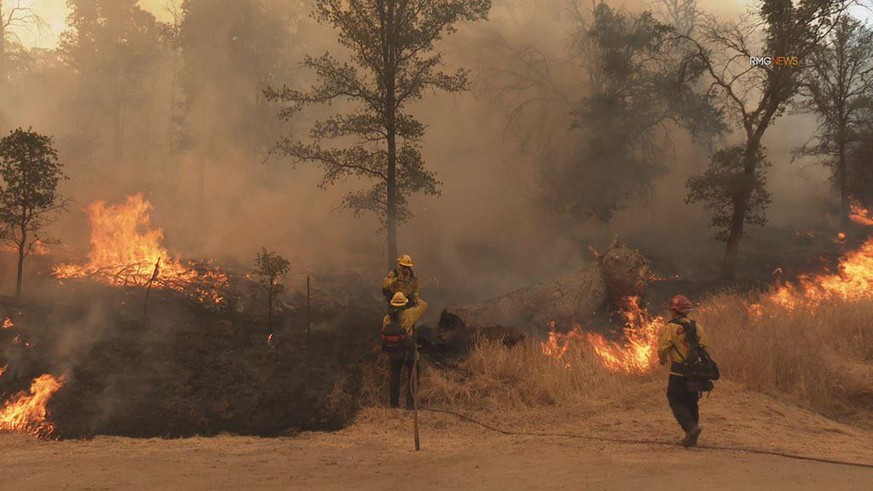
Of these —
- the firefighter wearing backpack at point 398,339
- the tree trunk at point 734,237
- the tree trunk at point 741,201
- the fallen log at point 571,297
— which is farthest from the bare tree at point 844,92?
the firefighter wearing backpack at point 398,339

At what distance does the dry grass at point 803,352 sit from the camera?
30.8 feet

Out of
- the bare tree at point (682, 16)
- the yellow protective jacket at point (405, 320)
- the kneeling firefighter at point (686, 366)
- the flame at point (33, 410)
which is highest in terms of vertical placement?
the bare tree at point (682, 16)

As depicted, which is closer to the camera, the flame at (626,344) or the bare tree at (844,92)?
the flame at (626,344)

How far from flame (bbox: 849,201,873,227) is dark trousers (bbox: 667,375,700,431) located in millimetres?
26464

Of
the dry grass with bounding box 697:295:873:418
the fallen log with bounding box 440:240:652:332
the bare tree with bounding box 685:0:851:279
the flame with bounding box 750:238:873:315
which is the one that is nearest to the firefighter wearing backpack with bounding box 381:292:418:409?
the fallen log with bounding box 440:240:652:332

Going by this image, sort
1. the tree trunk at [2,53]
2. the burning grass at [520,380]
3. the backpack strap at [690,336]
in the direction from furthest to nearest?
1. the tree trunk at [2,53]
2. the burning grass at [520,380]
3. the backpack strap at [690,336]

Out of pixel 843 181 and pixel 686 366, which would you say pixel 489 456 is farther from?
pixel 843 181

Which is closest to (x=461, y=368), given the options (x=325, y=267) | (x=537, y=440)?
(x=537, y=440)

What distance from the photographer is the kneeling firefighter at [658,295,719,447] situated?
676cm

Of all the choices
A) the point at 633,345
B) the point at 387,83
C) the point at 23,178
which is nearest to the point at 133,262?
the point at 23,178

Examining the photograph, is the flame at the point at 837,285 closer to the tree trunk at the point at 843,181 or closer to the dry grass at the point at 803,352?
the dry grass at the point at 803,352

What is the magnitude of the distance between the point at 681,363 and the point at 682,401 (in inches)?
19.6

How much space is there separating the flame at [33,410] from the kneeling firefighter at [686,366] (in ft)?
27.4

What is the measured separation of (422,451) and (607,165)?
60.6 ft
